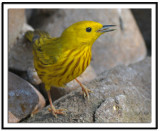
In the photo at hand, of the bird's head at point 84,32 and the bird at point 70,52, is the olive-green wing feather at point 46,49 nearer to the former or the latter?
the bird at point 70,52

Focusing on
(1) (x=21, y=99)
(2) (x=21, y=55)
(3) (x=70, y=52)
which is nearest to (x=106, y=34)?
(2) (x=21, y=55)

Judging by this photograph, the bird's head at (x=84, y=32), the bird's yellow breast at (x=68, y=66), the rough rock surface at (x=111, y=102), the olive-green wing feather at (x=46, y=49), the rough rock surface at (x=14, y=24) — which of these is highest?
the rough rock surface at (x=14, y=24)

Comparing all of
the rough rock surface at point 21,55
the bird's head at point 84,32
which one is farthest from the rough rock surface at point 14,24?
the bird's head at point 84,32

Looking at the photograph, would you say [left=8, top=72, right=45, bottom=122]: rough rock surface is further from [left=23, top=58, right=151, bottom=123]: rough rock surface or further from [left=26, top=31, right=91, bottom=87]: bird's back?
[left=26, top=31, right=91, bottom=87]: bird's back

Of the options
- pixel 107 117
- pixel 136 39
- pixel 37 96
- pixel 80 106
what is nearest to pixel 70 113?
pixel 80 106

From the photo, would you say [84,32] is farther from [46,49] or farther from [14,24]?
[14,24]
